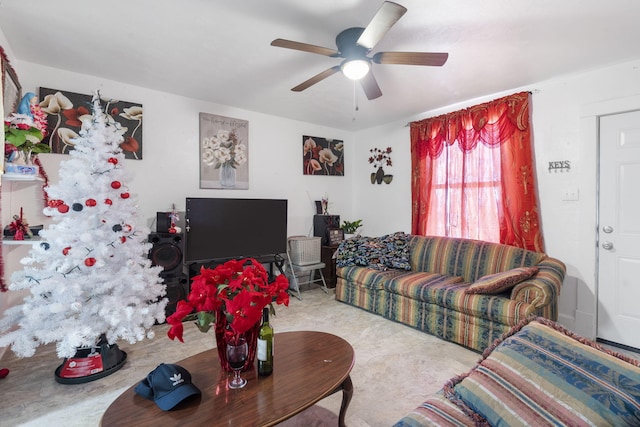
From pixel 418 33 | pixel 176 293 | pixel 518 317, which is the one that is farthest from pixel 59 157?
pixel 518 317

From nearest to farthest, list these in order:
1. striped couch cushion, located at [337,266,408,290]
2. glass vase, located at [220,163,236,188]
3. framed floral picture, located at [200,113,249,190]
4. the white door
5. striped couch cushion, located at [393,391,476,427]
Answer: striped couch cushion, located at [393,391,476,427], the white door, striped couch cushion, located at [337,266,408,290], framed floral picture, located at [200,113,249,190], glass vase, located at [220,163,236,188]

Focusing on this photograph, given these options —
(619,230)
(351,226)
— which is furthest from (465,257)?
(351,226)

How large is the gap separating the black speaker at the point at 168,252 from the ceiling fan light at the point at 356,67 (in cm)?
229

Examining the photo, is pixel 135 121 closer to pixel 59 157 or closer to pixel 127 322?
pixel 59 157

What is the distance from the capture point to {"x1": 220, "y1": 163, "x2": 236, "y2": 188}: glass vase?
3975 mm

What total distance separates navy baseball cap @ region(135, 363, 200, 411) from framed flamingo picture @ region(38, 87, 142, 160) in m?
2.22

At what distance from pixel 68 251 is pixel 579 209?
434cm

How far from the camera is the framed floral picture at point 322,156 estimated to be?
4.77 m

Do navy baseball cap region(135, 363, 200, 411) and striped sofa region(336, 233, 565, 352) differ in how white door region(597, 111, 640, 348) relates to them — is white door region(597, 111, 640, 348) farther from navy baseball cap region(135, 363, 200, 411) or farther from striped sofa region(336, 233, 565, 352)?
navy baseball cap region(135, 363, 200, 411)

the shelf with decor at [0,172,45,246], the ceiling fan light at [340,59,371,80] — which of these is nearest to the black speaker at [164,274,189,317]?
the shelf with decor at [0,172,45,246]

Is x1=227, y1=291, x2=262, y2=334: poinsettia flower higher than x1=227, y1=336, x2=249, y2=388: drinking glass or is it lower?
higher

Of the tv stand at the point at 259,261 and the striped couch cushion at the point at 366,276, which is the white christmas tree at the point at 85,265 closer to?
the tv stand at the point at 259,261

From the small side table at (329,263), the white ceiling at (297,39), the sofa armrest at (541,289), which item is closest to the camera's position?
the white ceiling at (297,39)

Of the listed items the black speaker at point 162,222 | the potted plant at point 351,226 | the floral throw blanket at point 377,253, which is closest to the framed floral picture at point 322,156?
the potted plant at point 351,226
